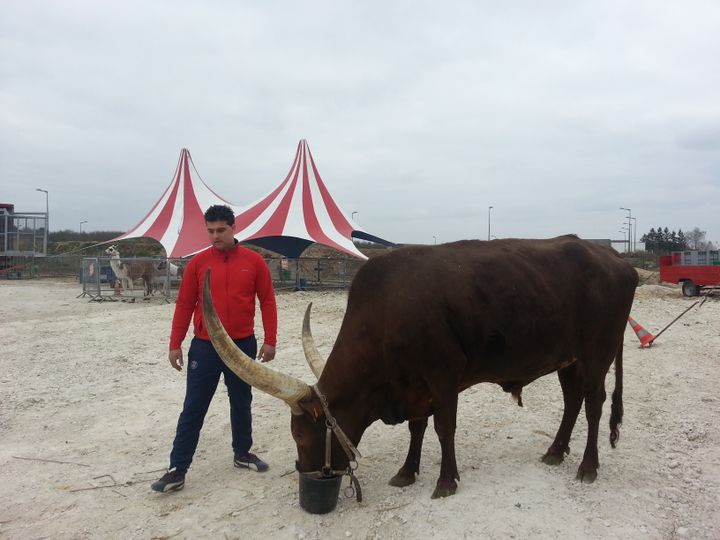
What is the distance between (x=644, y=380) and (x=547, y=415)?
6.90 feet

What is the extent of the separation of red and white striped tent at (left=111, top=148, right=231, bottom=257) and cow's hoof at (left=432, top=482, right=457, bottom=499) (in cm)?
1394

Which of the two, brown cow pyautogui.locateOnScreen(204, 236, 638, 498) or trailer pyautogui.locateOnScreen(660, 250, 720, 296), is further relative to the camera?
trailer pyautogui.locateOnScreen(660, 250, 720, 296)

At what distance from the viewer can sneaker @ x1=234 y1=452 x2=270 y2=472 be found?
4.17m

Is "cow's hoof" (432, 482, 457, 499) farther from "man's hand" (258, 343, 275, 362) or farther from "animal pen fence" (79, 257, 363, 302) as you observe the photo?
"animal pen fence" (79, 257, 363, 302)

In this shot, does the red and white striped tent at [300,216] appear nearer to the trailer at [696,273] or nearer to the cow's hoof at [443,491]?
the trailer at [696,273]

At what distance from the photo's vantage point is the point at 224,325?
4.00 meters

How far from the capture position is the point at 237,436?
167 inches

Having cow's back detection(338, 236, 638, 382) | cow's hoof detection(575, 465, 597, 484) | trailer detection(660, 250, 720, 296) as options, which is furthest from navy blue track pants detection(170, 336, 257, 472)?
trailer detection(660, 250, 720, 296)

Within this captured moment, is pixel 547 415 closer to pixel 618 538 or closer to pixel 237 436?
pixel 618 538

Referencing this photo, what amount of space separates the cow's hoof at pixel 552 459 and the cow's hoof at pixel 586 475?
0.28 m

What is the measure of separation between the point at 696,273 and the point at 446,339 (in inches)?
721

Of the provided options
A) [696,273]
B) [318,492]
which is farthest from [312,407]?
[696,273]

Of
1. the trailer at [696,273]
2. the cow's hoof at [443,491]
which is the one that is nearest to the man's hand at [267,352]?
the cow's hoof at [443,491]

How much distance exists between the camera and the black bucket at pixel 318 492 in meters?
3.39
